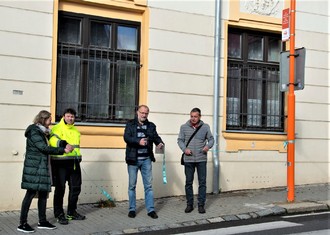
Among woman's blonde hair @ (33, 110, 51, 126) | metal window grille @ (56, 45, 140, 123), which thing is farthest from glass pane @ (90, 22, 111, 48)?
woman's blonde hair @ (33, 110, 51, 126)

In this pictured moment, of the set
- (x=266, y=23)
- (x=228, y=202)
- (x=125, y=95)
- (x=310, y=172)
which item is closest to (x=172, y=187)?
(x=228, y=202)

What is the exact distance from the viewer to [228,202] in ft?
27.9

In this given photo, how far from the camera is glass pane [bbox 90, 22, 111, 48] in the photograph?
29.2ft

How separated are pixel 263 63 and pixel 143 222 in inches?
207

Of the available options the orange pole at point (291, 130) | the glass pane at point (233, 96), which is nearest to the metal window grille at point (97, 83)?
the glass pane at point (233, 96)

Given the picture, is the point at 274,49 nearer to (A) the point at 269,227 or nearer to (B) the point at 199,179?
(B) the point at 199,179

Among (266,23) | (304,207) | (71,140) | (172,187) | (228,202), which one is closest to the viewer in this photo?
(71,140)

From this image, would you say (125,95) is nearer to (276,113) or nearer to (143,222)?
(143,222)

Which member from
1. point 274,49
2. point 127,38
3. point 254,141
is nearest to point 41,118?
point 127,38

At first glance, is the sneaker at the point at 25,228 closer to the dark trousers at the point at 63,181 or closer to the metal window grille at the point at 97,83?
the dark trousers at the point at 63,181

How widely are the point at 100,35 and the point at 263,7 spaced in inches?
153

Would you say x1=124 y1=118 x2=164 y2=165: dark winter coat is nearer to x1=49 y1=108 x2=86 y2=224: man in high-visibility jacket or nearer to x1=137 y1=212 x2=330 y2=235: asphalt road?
x1=49 y1=108 x2=86 y2=224: man in high-visibility jacket

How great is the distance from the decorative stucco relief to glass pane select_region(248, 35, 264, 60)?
59 cm

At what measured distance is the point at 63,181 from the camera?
6.87 metres
